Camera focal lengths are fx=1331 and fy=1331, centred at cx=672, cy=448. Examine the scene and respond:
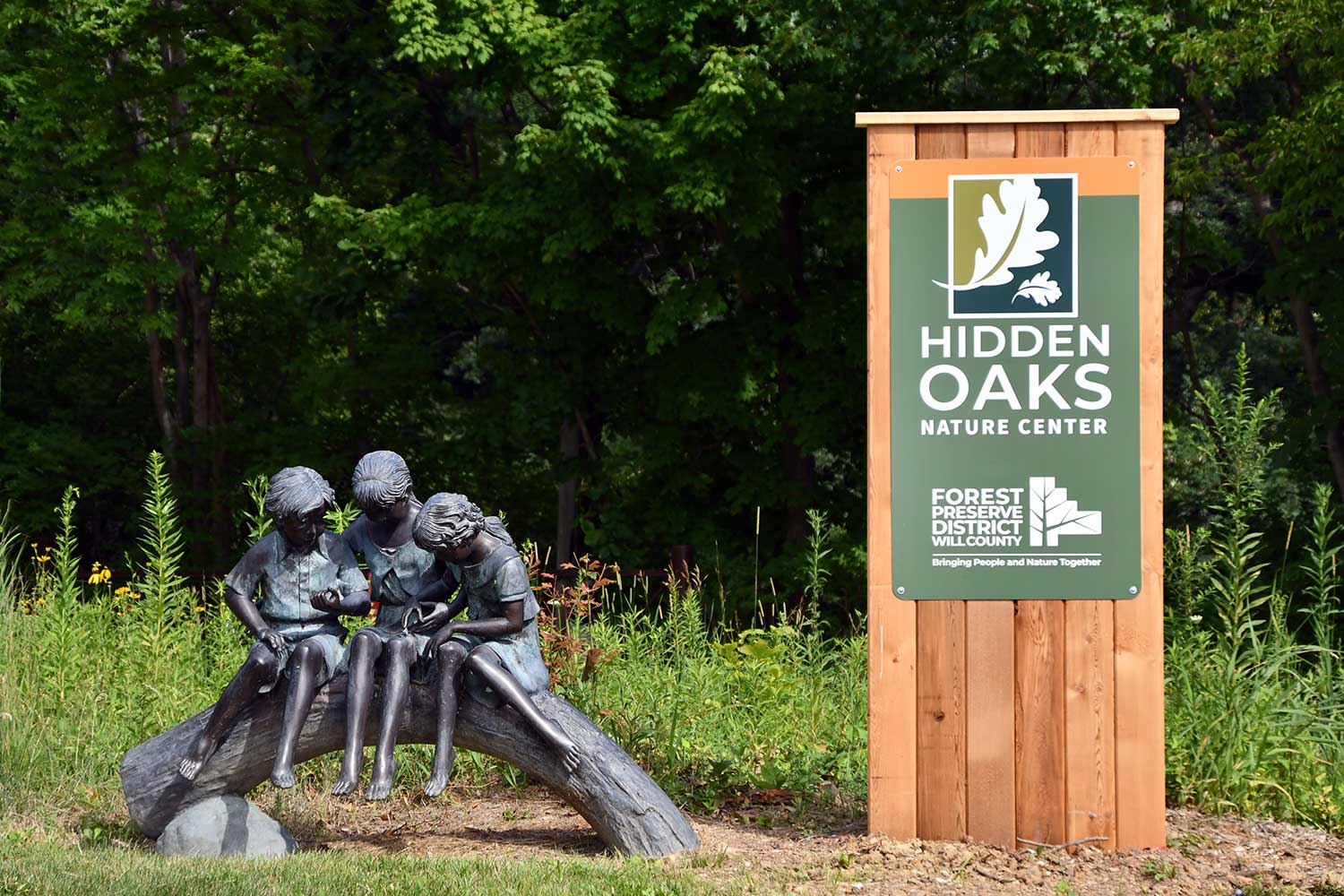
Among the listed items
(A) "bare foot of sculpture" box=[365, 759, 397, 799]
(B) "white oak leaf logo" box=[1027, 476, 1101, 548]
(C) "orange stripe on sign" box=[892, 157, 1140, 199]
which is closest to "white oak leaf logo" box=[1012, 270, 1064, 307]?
(C) "orange stripe on sign" box=[892, 157, 1140, 199]

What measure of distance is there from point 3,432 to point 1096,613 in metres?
18.8

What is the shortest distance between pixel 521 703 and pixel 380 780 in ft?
1.95

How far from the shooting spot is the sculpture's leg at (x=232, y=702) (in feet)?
16.6

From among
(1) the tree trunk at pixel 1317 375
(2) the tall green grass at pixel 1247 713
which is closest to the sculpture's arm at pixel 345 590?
(2) the tall green grass at pixel 1247 713

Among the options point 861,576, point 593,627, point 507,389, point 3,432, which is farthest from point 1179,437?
point 3,432

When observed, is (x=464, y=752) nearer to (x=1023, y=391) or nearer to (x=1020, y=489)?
(x=1020, y=489)

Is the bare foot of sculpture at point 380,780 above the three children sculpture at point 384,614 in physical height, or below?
below

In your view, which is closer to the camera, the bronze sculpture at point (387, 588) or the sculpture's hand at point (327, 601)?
the bronze sculpture at point (387, 588)

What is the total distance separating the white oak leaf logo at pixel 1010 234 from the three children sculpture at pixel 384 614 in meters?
2.13

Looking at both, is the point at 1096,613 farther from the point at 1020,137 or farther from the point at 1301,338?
Result: the point at 1301,338

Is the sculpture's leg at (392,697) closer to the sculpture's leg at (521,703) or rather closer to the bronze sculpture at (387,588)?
the bronze sculpture at (387,588)

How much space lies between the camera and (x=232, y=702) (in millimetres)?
5121

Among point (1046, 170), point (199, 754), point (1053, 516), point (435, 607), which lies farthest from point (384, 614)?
point (1046, 170)

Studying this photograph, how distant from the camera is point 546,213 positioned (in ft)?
45.5
